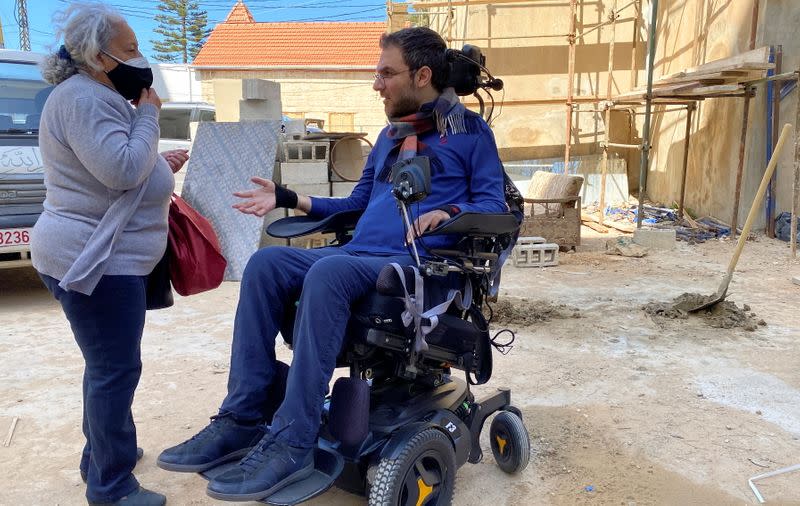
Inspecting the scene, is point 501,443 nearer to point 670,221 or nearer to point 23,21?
point 670,221

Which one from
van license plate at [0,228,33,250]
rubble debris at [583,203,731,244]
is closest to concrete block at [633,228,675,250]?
rubble debris at [583,203,731,244]

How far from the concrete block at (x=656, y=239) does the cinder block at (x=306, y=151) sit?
4187mm

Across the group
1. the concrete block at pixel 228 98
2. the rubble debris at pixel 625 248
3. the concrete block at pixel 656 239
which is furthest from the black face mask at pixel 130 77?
the concrete block at pixel 656 239

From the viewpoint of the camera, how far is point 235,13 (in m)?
28.3

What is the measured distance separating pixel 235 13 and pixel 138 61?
93.9 ft

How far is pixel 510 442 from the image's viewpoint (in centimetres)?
262

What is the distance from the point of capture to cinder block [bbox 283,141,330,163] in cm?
704

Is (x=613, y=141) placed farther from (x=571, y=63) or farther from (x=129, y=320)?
(x=129, y=320)

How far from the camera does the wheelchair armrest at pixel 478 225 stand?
6.94 feet

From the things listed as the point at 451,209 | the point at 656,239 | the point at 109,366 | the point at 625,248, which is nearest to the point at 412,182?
the point at 451,209

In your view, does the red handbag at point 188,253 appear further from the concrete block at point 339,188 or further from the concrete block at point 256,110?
the concrete block at point 256,110

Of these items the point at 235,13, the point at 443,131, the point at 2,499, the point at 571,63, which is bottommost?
the point at 2,499

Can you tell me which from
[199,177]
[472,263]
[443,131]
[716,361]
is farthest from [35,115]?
[716,361]

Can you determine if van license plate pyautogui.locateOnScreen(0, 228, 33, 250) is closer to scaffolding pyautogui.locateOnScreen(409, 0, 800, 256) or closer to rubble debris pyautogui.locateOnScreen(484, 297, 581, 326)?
rubble debris pyautogui.locateOnScreen(484, 297, 581, 326)
